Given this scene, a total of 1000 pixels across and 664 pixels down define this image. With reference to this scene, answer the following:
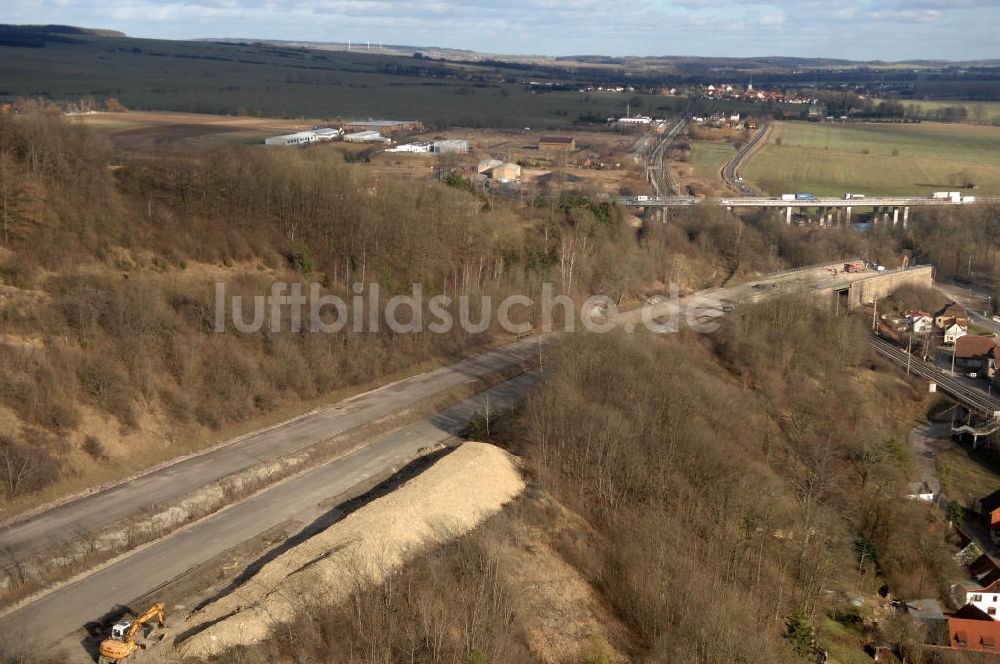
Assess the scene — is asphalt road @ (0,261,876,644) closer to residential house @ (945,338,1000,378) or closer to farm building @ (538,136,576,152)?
residential house @ (945,338,1000,378)

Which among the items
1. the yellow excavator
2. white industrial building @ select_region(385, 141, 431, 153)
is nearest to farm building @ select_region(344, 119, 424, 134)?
white industrial building @ select_region(385, 141, 431, 153)

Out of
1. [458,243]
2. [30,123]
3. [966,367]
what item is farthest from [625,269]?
[30,123]

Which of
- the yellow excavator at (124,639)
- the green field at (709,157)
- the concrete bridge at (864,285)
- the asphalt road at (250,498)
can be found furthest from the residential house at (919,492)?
the green field at (709,157)

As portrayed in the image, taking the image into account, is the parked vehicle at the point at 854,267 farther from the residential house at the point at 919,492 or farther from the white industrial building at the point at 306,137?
the white industrial building at the point at 306,137

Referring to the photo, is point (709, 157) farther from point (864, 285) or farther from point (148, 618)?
point (148, 618)

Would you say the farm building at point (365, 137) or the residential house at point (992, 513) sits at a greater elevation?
the farm building at point (365, 137)

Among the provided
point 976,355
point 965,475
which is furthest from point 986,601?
point 976,355

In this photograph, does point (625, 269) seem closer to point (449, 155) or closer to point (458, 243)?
point (458, 243)
